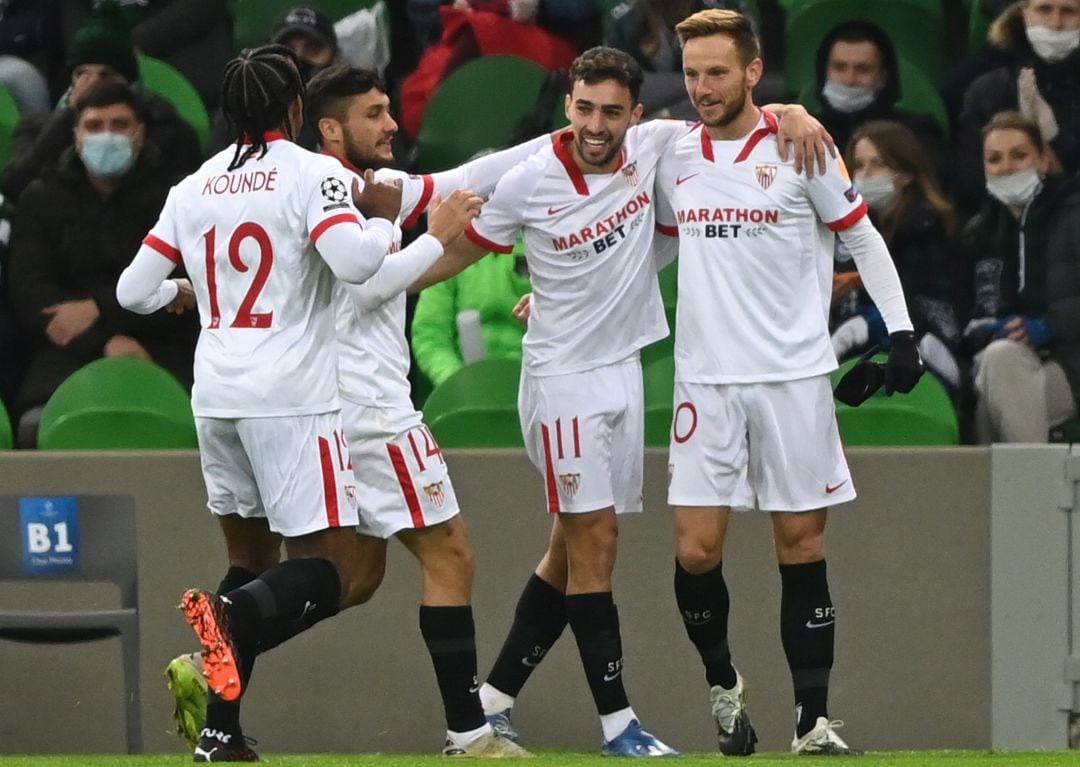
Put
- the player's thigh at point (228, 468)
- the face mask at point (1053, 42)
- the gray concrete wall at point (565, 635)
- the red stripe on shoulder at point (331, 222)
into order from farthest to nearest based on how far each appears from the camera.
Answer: the face mask at point (1053, 42) < the gray concrete wall at point (565, 635) < the player's thigh at point (228, 468) < the red stripe on shoulder at point (331, 222)

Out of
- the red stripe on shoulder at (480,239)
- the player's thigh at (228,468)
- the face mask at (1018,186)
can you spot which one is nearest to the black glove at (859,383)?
the red stripe on shoulder at (480,239)

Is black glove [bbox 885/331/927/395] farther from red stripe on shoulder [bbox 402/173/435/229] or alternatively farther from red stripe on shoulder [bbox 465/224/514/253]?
red stripe on shoulder [bbox 402/173/435/229]

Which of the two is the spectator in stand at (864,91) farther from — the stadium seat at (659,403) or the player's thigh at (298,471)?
the player's thigh at (298,471)

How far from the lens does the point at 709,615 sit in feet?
21.5

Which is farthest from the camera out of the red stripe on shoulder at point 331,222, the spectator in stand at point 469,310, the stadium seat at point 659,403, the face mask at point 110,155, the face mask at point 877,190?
the face mask at point 110,155

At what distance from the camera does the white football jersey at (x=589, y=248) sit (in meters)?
6.59

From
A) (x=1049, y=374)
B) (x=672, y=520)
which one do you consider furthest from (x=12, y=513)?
(x=1049, y=374)

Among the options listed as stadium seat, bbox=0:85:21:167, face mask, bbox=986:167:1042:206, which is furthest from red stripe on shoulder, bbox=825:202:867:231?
stadium seat, bbox=0:85:21:167

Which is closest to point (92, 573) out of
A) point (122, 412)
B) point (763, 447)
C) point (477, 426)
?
point (122, 412)

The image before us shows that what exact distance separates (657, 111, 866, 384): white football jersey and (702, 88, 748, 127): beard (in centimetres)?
7

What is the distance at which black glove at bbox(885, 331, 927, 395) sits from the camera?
628cm

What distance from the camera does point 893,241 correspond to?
827 cm

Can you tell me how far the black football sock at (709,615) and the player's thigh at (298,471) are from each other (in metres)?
1.09

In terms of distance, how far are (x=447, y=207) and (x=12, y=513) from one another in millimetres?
2257
